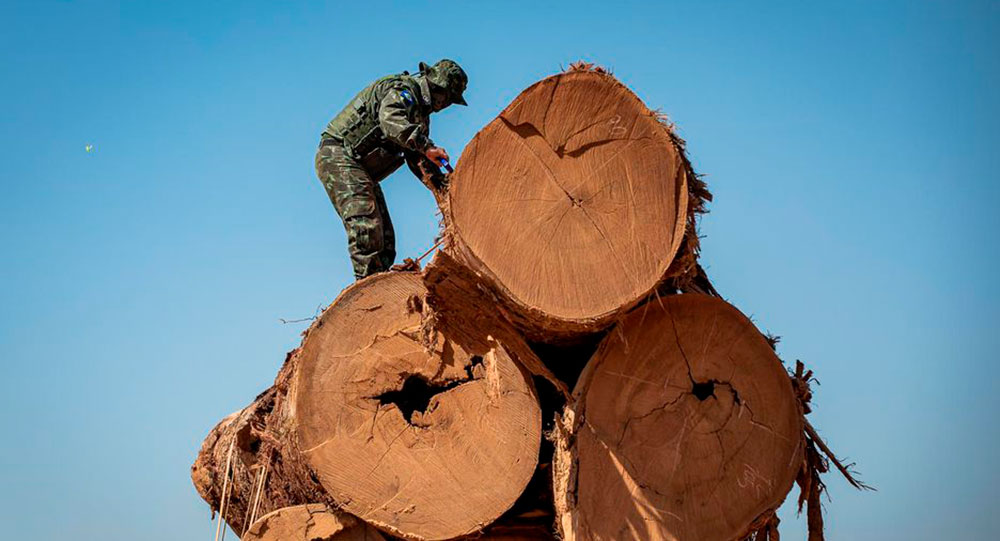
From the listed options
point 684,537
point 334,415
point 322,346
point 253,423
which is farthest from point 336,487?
point 684,537

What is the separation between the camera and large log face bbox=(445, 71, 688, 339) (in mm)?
3807

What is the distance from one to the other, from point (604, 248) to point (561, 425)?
776mm

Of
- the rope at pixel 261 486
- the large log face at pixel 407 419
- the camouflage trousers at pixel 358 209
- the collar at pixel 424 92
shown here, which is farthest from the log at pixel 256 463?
the collar at pixel 424 92

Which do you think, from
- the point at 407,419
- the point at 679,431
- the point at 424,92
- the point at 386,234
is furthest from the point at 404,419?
the point at 424,92

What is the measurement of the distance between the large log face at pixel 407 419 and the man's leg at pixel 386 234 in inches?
Result: 43.0

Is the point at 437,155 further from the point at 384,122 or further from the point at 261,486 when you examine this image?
the point at 261,486

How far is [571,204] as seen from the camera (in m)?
3.89

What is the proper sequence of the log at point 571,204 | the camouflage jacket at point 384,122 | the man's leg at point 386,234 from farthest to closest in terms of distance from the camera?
the man's leg at point 386,234, the camouflage jacket at point 384,122, the log at point 571,204

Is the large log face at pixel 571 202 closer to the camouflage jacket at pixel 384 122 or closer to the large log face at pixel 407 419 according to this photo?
the large log face at pixel 407 419

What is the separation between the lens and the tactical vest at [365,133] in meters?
5.63

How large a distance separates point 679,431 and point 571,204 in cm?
111

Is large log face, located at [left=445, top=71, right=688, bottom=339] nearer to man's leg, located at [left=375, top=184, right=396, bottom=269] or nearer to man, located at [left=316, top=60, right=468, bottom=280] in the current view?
man, located at [left=316, top=60, right=468, bottom=280]

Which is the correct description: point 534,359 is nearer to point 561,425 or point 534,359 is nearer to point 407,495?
point 561,425

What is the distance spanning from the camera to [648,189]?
391 centimetres
